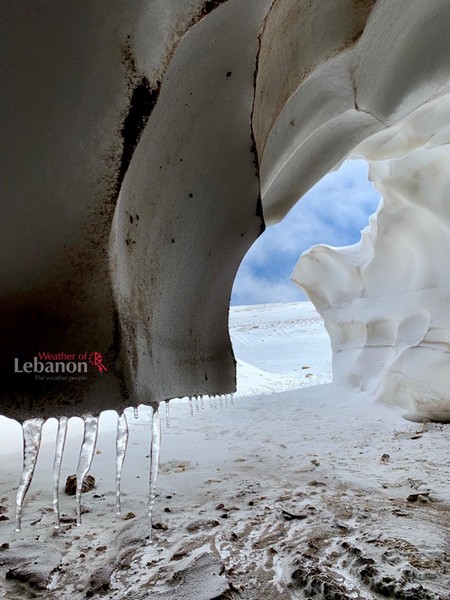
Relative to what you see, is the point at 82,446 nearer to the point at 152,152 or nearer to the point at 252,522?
the point at 252,522

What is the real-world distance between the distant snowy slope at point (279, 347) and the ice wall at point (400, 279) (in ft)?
8.06

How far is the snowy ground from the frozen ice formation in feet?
2.03

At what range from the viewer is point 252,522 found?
74.7 inches

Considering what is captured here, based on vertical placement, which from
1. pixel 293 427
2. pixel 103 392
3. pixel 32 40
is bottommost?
pixel 293 427

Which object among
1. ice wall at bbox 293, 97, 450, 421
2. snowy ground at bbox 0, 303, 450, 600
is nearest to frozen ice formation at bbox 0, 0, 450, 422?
snowy ground at bbox 0, 303, 450, 600

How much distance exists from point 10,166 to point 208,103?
2.12 ft

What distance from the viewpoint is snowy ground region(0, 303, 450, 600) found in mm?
1409

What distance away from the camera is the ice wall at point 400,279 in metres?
3.88

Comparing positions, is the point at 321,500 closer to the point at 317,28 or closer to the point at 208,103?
the point at 208,103

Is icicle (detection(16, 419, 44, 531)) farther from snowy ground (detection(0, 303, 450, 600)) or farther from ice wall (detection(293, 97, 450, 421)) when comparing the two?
ice wall (detection(293, 97, 450, 421))

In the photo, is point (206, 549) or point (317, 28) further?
point (206, 549)

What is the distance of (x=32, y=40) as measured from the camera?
876 millimetres

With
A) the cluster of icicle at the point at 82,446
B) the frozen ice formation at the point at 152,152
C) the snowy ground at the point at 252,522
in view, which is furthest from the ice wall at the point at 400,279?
the cluster of icicle at the point at 82,446

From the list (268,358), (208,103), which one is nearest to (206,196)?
(208,103)
